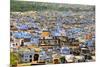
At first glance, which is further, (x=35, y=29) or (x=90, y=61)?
(x=90, y=61)

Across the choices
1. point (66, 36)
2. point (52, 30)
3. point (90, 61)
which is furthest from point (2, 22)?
point (90, 61)

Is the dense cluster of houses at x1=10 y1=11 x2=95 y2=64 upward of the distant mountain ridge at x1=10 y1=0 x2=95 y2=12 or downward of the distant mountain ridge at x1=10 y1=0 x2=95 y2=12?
downward

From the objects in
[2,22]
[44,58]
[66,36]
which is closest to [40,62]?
[44,58]

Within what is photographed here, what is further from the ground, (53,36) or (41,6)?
(41,6)

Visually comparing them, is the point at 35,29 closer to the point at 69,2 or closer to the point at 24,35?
the point at 24,35

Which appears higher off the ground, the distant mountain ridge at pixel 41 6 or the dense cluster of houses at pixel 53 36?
the distant mountain ridge at pixel 41 6

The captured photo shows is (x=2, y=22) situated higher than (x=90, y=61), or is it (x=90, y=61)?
(x=2, y=22)

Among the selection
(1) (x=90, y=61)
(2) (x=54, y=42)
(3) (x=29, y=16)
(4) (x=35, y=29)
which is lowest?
(1) (x=90, y=61)

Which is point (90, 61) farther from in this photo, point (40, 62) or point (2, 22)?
point (2, 22)

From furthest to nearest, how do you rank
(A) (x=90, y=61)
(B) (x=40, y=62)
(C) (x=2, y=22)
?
1. (A) (x=90, y=61)
2. (B) (x=40, y=62)
3. (C) (x=2, y=22)

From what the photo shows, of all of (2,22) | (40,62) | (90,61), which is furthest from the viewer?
(90,61)
